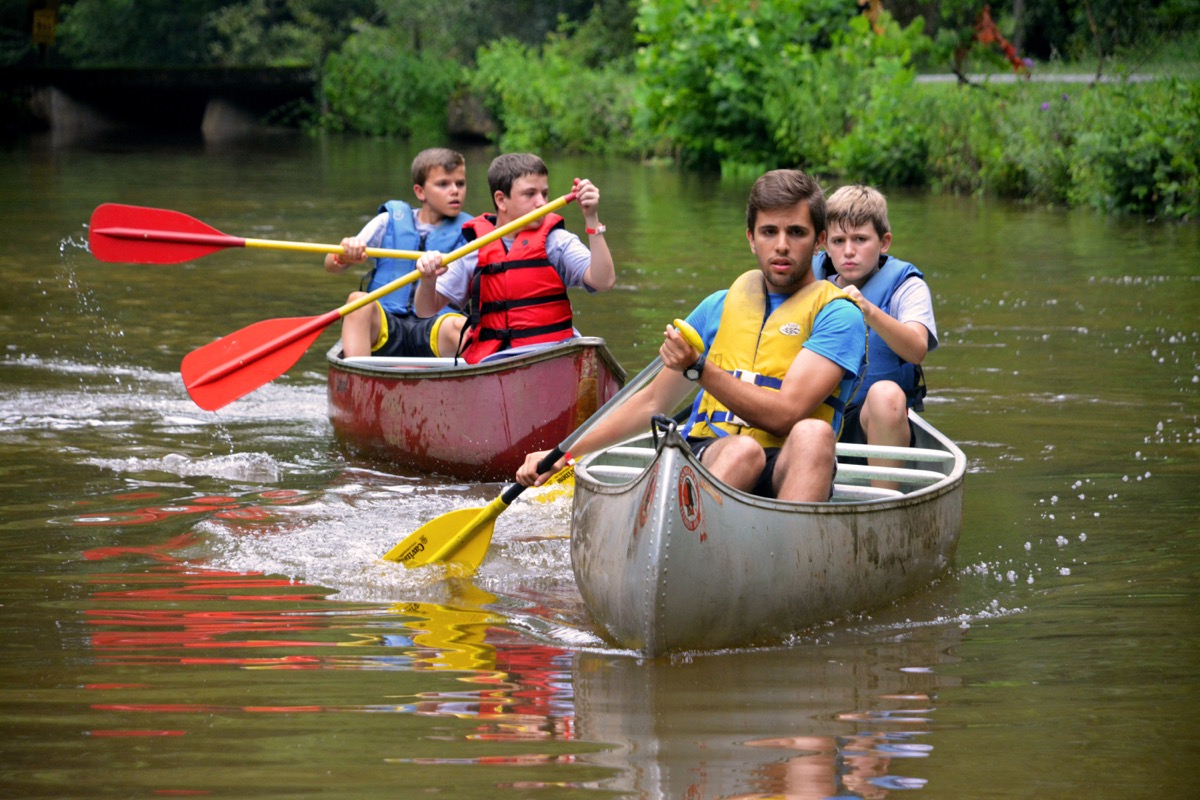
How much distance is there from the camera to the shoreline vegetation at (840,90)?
47.5 ft

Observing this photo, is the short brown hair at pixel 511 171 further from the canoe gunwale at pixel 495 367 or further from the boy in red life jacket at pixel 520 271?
the canoe gunwale at pixel 495 367

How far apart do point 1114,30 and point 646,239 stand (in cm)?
1093

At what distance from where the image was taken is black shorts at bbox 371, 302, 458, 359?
6.51 m

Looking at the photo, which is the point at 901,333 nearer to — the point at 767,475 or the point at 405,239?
the point at 767,475

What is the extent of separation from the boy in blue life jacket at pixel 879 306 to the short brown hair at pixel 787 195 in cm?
83

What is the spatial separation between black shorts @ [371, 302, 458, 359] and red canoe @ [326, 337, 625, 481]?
1.41 ft

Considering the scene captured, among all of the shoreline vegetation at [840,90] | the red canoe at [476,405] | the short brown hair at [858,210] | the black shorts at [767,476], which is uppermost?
the shoreline vegetation at [840,90]

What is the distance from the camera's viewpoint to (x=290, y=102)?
35.3 meters

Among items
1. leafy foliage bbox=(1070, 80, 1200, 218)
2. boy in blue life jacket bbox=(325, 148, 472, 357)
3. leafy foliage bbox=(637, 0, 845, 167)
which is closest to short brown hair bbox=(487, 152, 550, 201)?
boy in blue life jacket bbox=(325, 148, 472, 357)

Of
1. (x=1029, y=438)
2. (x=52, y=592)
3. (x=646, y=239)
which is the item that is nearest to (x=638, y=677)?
(x=52, y=592)

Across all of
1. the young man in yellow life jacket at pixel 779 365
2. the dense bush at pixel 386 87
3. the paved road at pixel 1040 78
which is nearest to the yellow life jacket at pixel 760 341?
the young man in yellow life jacket at pixel 779 365

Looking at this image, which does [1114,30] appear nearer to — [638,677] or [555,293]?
[555,293]

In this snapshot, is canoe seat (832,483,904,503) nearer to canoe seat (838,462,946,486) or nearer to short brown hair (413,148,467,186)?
canoe seat (838,462,946,486)

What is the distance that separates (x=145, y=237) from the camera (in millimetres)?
6191
